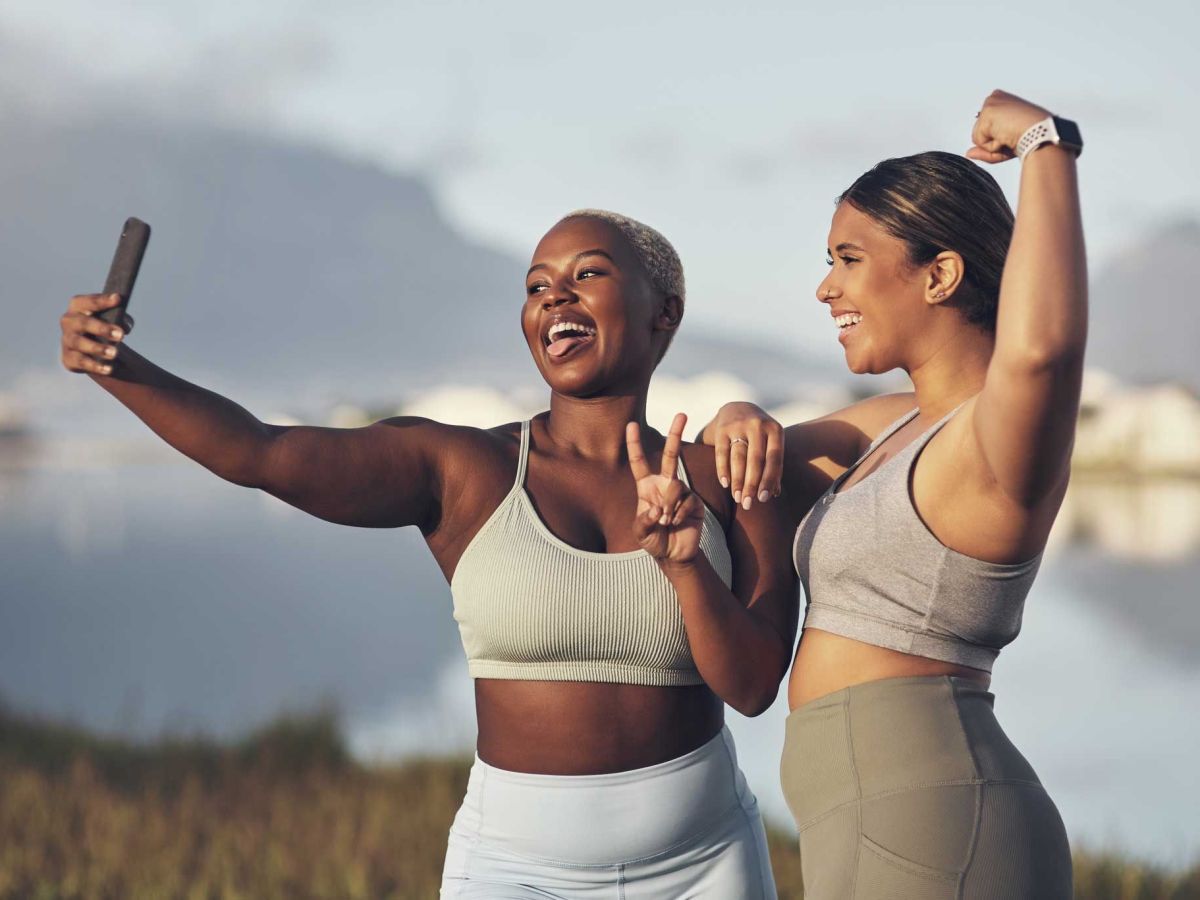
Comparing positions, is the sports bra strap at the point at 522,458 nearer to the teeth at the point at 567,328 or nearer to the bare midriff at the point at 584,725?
the teeth at the point at 567,328

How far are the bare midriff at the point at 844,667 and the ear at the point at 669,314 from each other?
1011mm

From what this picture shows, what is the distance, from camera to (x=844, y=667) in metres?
2.84

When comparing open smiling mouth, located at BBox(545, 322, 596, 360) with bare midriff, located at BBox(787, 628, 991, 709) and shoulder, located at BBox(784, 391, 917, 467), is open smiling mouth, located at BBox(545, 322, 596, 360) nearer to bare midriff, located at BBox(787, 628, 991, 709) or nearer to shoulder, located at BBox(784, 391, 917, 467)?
shoulder, located at BBox(784, 391, 917, 467)

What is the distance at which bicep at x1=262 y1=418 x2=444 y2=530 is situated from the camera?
3.14 metres

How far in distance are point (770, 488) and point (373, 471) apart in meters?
0.96

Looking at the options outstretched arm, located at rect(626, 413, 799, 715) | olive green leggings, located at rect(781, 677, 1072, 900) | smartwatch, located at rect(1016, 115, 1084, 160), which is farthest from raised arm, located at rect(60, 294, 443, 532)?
smartwatch, located at rect(1016, 115, 1084, 160)

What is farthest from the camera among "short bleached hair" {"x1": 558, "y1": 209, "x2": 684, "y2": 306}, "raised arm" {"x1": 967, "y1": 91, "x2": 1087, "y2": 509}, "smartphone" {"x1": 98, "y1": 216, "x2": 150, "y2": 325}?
"short bleached hair" {"x1": 558, "y1": 209, "x2": 684, "y2": 306}

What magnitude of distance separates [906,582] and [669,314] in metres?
1.21

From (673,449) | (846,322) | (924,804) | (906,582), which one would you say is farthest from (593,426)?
(924,804)

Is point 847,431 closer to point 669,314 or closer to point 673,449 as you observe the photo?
point 669,314

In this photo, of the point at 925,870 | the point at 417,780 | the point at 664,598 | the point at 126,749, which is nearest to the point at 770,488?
the point at 664,598

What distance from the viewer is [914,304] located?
9.84 ft

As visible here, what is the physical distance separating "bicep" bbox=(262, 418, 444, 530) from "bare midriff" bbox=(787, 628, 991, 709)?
1.01 meters

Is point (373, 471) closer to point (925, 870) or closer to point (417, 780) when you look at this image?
point (925, 870)
